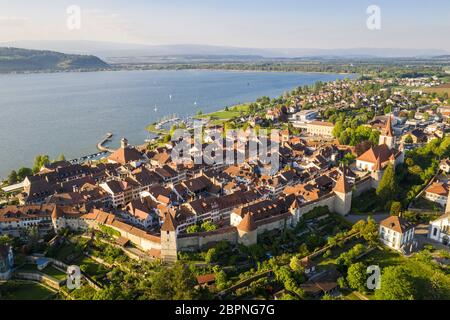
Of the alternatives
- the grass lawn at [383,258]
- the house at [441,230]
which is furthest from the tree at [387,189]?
the grass lawn at [383,258]

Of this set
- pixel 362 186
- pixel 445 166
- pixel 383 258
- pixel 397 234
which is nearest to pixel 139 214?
pixel 383 258

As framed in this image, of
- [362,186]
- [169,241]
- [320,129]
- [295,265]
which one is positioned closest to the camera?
[295,265]

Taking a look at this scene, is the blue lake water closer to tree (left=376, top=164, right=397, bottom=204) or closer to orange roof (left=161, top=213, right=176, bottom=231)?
orange roof (left=161, top=213, right=176, bottom=231)

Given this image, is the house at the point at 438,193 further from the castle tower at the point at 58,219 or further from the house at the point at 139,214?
the castle tower at the point at 58,219

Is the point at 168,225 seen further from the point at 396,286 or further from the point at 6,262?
the point at 396,286

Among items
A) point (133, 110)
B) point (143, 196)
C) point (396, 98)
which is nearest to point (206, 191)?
point (143, 196)
